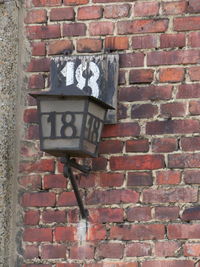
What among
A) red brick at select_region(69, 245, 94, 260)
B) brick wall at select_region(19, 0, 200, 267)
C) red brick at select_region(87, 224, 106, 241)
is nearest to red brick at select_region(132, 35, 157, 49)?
brick wall at select_region(19, 0, 200, 267)

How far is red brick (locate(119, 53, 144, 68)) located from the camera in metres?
3.96

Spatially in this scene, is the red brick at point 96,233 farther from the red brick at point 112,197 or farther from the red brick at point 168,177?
the red brick at point 168,177

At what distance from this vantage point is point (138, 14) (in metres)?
4.01

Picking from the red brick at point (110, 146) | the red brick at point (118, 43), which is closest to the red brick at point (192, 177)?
the red brick at point (110, 146)

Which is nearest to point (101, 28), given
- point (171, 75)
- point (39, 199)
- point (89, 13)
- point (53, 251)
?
point (89, 13)

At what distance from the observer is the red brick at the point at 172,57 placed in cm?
392

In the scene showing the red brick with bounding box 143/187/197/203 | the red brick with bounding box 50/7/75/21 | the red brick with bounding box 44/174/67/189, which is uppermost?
the red brick with bounding box 50/7/75/21

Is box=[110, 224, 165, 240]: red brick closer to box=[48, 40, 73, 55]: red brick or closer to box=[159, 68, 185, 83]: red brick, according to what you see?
box=[159, 68, 185, 83]: red brick

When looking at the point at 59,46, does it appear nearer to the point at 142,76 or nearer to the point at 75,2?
the point at 75,2

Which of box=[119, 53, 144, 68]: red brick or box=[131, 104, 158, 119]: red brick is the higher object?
box=[119, 53, 144, 68]: red brick

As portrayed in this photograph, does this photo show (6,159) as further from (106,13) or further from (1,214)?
(106,13)

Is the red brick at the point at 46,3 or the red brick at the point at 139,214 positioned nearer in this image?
the red brick at the point at 139,214

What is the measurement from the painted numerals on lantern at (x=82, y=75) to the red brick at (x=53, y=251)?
0.72 m

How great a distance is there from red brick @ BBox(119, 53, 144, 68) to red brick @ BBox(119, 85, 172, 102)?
0.36 ft
